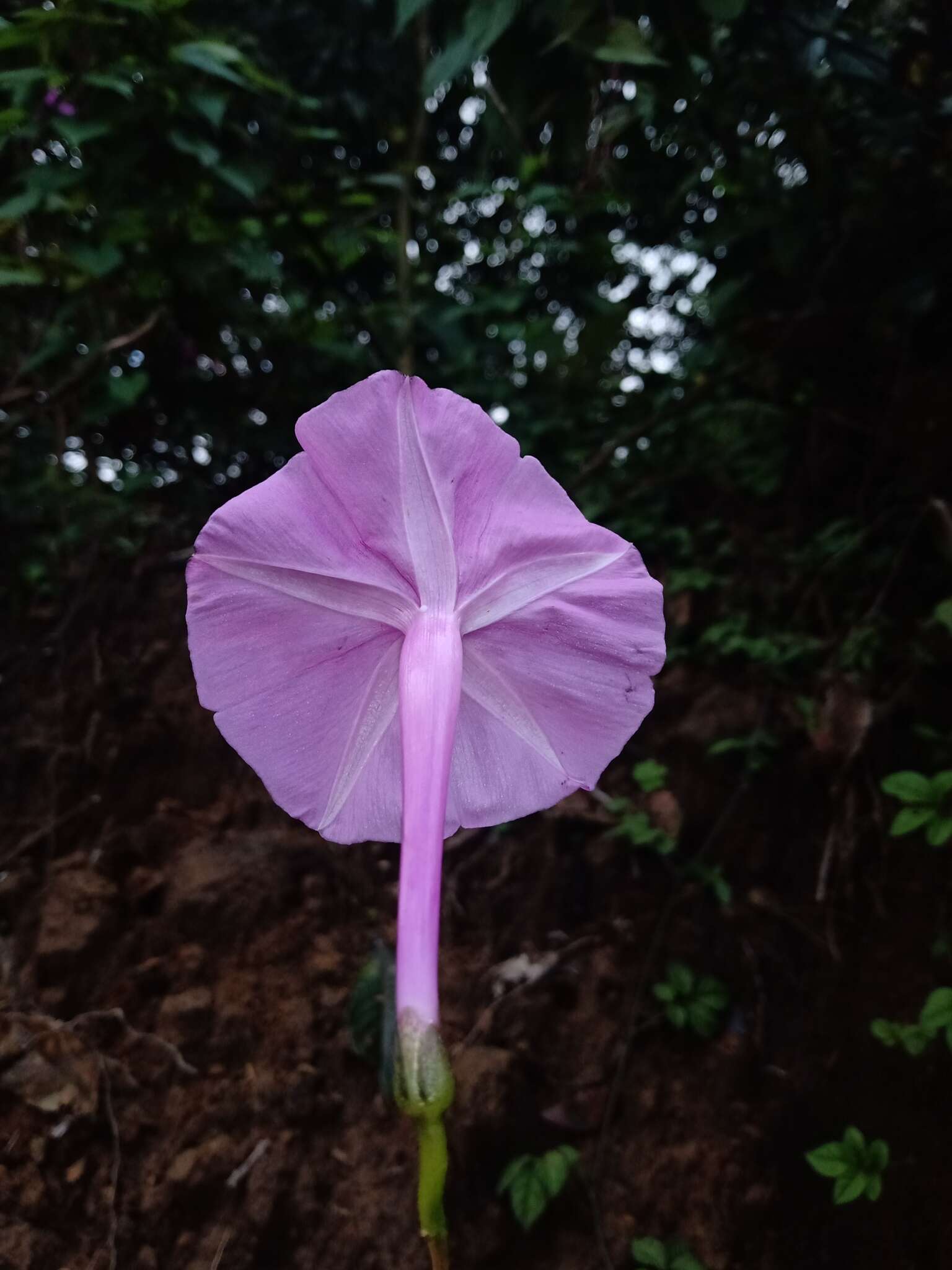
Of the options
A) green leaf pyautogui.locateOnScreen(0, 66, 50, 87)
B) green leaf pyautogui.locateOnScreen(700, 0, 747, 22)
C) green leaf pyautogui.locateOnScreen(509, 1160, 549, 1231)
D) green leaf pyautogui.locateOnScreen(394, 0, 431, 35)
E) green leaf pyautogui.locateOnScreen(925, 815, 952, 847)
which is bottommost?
green leaf pyautogui.locateOnScreen(509, 1160, 549, 1231)

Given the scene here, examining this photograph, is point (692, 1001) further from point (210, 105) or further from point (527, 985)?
point (210, 105)

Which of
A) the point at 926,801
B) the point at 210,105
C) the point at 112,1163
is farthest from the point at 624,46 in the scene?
the point at 112,1163

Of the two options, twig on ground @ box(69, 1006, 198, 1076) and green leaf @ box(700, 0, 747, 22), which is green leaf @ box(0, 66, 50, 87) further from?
twig on ground @ box(69, 1006, 198, 1076)

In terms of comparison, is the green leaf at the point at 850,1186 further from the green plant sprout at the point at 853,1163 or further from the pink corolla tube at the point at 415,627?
the pink corolla tube at the point at 415,627

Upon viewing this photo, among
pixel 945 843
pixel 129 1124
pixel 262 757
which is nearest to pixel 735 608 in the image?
pixel 945 843

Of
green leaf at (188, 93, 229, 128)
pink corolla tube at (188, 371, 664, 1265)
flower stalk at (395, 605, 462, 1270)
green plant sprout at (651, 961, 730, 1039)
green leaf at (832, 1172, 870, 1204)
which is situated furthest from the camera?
green leaf at (188, 93, 229, 128)

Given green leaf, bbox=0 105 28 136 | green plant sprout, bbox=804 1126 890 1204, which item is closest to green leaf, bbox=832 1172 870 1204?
green plant sprout, bbox=804 1126 890 1204

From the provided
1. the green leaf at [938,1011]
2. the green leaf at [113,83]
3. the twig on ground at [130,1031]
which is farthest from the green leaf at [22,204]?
the green leaf at [938,1011]
